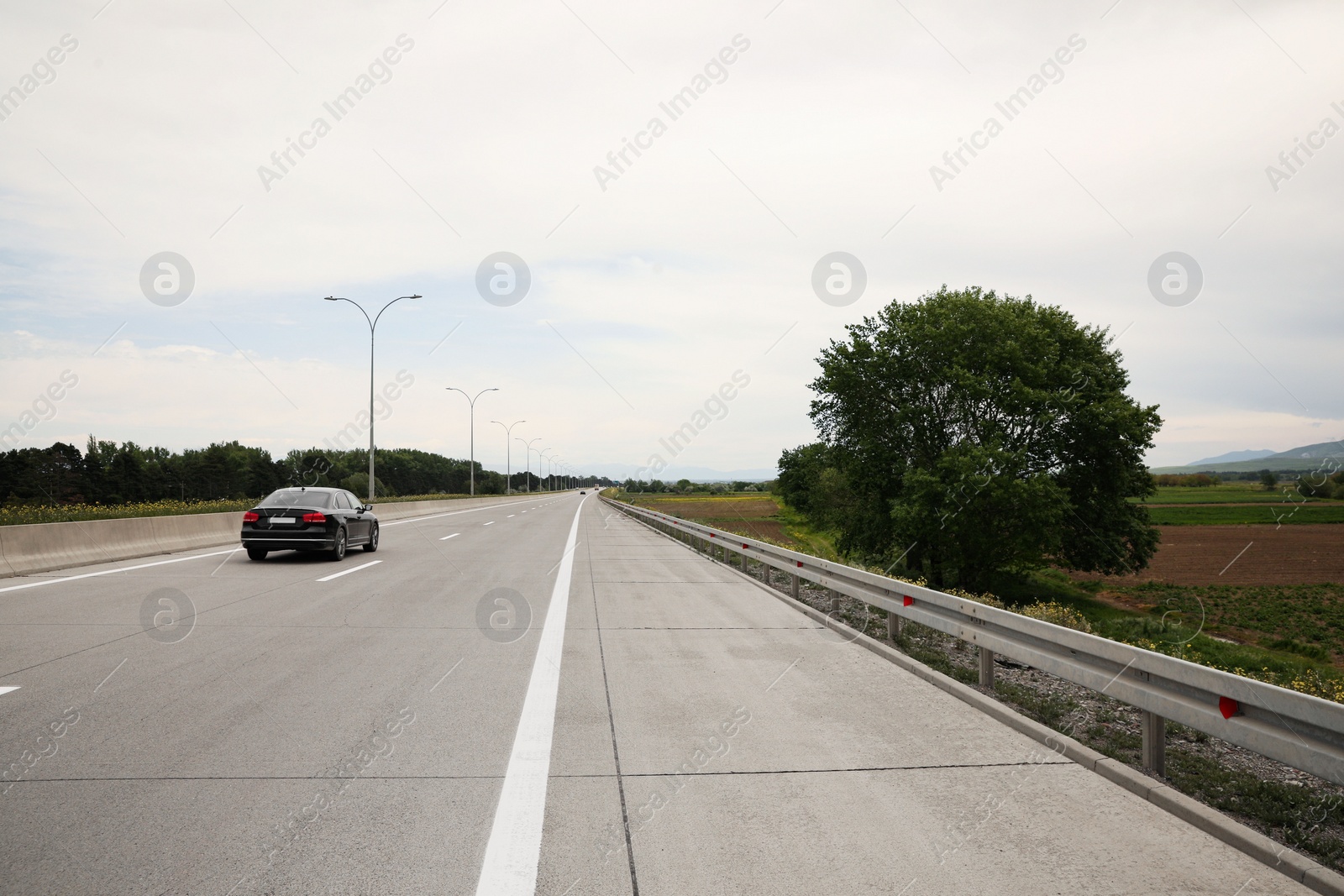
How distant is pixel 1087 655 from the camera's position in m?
5.48

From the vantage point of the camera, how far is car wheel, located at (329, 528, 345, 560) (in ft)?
55.8

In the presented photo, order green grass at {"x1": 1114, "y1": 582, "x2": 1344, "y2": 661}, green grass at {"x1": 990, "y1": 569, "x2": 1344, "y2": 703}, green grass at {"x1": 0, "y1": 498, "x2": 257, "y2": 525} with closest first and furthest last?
green grass at {"x1": 0, "y1": 498, "x2": 257, "y2": 525}
green grass at {"x1": 990, "y1": 569, "x2": 1344, "y2": 703}
green grass at {"x1": 1114, "y1": 582, "x2": 1344, "y2": 661}

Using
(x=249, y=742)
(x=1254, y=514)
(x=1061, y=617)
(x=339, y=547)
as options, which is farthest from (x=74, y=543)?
(x=1254, y=514)

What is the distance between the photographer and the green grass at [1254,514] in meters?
69.5

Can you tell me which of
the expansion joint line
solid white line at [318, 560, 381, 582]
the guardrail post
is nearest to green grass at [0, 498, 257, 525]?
solid white line at [318, 560, 381, 582]

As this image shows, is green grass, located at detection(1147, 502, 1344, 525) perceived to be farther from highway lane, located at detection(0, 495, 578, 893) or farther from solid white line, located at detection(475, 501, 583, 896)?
solid white line, located at detection(475, 501, 583, 896)

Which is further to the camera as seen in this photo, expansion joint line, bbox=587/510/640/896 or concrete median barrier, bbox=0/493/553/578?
concrete median barrier, bbox=0/493/553/578

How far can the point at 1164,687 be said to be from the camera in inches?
186

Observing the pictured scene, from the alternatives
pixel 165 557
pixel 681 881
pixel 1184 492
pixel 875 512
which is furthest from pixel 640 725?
pixel 1184 492

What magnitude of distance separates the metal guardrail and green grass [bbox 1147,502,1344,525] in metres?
69.5

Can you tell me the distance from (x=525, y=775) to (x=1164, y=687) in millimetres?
3609

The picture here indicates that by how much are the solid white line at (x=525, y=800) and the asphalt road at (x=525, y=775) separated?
19mm

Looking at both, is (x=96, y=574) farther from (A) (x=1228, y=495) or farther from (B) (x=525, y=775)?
(A) (x=1228, y=495)

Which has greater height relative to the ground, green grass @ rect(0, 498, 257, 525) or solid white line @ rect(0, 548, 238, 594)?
green grass @ rect(0, 498, 257, 525)
